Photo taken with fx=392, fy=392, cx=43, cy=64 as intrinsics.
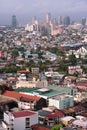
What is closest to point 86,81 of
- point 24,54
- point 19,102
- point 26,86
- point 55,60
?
point 26,86

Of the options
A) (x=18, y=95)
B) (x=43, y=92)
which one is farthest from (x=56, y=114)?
(x=43, y=92)

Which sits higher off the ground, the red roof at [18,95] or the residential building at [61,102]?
the red roof at [18,95]

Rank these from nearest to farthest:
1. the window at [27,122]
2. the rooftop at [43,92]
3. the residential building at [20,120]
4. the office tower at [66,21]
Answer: the residential building at [20,120]
the window at [27,122]
the rooftop at [43,92]
the office tower at [66,21]

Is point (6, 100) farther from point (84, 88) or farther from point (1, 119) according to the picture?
point (84, 88)

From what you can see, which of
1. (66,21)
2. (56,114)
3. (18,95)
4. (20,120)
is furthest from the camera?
(66,21)

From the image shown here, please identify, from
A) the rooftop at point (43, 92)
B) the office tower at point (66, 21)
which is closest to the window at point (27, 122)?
the rooftop at point (43, 92)

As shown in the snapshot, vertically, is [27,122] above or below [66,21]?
below

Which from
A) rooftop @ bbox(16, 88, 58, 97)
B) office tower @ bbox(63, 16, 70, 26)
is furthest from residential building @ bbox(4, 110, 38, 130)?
office tower @ bbox(63, 16, 70, 26)

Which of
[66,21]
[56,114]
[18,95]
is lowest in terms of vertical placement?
[56,114]

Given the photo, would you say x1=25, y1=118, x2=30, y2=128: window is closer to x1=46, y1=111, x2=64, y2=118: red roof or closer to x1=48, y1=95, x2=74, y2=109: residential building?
x1=46, y1=111, x2=64, y2=118: red roof

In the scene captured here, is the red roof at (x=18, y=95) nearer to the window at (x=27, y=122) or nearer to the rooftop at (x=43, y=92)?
the rooftop at (x=43, y=92)

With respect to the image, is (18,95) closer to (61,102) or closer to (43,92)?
(43,92)
